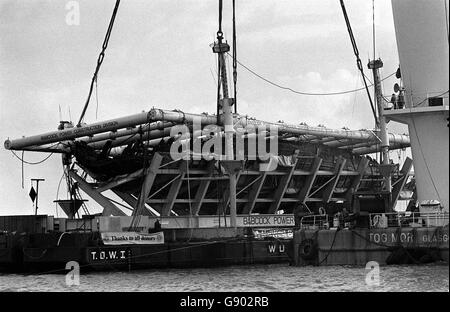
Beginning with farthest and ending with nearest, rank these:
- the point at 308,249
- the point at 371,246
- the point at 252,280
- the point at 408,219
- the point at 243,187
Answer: the point at 243,187 < the point at 308,249 < the point at 408,219 < the point at 371,246 < the point at 252,280

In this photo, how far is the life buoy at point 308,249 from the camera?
60.6m

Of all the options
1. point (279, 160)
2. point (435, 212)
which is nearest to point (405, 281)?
point (435, 212)

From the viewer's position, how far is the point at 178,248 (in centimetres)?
6925

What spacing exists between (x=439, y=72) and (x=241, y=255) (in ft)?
74.5

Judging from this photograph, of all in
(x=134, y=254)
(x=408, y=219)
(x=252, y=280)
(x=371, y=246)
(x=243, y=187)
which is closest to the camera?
(x=252, y=280)

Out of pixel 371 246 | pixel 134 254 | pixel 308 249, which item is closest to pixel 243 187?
pixel 134 254

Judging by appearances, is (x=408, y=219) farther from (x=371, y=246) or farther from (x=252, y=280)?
(x=252, y=280)

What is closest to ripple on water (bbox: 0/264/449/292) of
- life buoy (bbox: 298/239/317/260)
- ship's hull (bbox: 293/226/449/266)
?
ship's hull (bbox: 293/226/449/266)

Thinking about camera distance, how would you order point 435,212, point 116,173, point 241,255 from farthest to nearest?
point 116,173 < point 241,255 < point 435,212

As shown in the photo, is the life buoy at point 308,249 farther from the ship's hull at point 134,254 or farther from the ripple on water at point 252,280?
the ship's hull at point 134,254

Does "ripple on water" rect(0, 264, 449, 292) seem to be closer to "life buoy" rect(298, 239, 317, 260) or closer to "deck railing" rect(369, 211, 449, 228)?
"life buoy" rect(298, 239, 317, 260)

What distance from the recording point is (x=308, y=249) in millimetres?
61000

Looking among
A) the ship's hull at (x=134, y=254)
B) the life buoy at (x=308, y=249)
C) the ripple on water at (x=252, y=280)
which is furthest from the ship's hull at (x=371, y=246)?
the ship's hull at (x=134, y=254)
